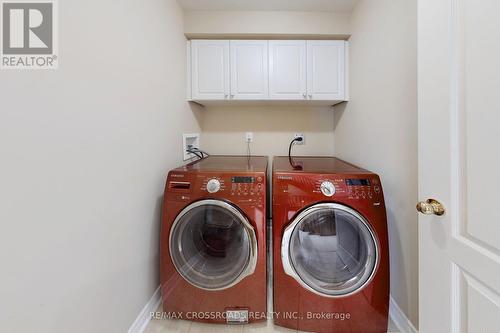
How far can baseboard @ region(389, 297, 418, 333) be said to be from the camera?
1347 millimetres

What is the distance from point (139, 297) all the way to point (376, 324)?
55.2 inches

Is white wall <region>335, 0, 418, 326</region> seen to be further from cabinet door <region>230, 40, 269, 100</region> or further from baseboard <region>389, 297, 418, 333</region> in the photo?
cabinet door <region>230, 40, 269, 100</region>

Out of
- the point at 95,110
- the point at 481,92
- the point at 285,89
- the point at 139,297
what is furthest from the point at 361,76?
the point at 139,297

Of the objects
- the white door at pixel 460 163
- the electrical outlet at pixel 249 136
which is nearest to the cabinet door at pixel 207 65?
the electrical outlet at pixel 249 136

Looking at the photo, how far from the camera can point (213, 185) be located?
1.42 metres

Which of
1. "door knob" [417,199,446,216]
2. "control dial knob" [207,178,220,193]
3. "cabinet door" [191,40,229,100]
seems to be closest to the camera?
"door knob" [417,199,446,216]

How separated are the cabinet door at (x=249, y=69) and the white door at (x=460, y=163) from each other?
4.83ft

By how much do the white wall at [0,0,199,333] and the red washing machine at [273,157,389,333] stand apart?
32.3 inches

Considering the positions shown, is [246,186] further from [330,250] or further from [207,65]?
[207,65]

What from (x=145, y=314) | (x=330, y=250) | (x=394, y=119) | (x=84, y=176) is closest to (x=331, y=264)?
(x=330, y=250)

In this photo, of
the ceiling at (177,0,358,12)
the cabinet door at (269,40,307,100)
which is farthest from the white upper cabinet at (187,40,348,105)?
the ceiling at (177,0,358,12)

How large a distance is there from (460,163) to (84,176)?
1.37 m

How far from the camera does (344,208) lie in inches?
52.9

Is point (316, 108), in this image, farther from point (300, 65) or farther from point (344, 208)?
point (344, 208)
